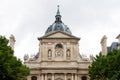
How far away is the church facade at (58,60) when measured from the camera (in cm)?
7144

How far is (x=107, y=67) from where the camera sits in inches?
1833

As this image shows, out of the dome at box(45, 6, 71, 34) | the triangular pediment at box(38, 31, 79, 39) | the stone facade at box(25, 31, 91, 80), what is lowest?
the stone facade at box(25, 31, 91, 80)

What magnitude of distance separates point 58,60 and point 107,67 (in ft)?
87.2

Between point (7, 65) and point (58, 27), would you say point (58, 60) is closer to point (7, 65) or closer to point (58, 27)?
point (58, 27)

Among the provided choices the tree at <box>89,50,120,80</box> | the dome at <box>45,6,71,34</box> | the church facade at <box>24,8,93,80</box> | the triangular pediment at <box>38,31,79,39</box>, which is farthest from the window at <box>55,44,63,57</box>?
the tree at <box>89,50,120,80</box>

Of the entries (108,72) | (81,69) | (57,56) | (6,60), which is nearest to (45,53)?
(57,56)

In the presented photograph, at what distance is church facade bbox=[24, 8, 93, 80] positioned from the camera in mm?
71438

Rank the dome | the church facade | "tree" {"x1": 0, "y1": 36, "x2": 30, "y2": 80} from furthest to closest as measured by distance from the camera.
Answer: the dome → the church facade → "tree" {"x1": 0, "y1": 36, "x2": 30, "y2": 80}

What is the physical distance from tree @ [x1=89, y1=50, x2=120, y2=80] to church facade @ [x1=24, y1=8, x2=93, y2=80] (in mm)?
20417

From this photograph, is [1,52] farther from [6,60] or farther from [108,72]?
[108,72]

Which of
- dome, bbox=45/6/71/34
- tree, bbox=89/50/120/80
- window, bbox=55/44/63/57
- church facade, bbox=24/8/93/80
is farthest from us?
dome, bbox=45/6/71/34

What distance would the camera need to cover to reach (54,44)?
240 feet

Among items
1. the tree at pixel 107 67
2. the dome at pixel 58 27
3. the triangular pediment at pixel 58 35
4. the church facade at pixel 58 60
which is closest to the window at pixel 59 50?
the church facade at pixel 58 60

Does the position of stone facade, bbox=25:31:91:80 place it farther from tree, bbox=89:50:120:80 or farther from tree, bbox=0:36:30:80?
tree, bbox=0:36:30:80
